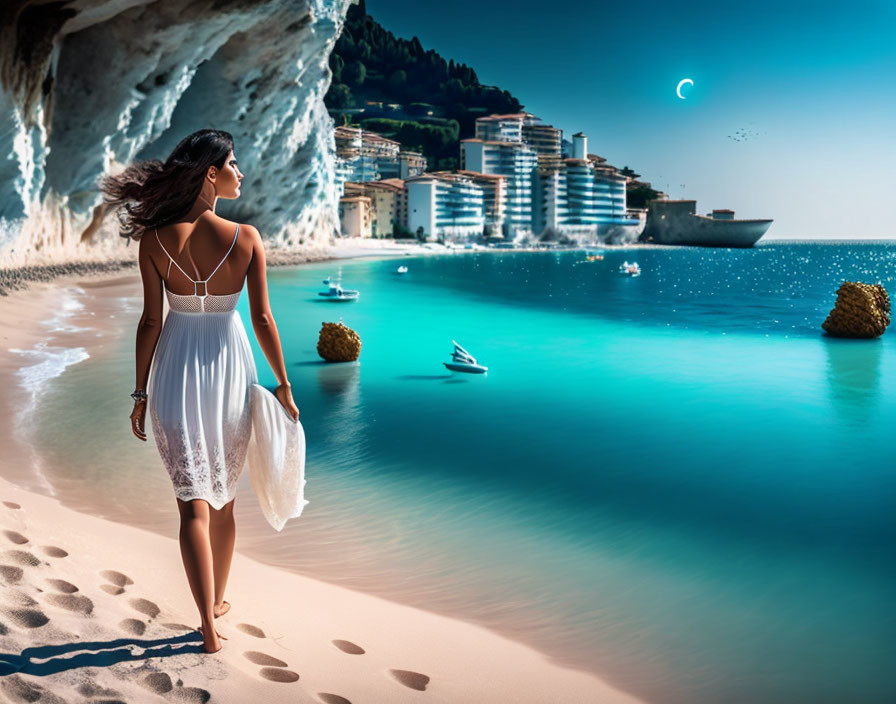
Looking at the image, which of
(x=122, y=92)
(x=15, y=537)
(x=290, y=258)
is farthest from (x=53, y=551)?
(x=290, y=258)

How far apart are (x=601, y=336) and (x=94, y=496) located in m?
16.9

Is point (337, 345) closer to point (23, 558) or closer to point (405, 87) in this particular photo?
point (23, 558)

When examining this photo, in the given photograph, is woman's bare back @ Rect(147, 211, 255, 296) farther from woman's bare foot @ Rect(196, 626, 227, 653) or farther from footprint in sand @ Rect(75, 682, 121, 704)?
footprint in sand @ Rect(75, 682, 121, 704)

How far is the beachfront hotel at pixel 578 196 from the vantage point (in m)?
101

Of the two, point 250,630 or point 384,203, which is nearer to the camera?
point 250,630

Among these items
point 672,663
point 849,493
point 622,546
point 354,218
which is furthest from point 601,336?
point 354,218

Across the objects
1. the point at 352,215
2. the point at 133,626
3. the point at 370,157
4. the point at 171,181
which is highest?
the point at 370,157

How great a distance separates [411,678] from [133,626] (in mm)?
1185

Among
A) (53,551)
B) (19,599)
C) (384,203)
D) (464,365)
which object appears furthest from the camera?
(384,203)

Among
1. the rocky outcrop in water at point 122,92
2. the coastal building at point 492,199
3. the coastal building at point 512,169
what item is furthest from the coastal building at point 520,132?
the rocky outcrop in water at point 122,92

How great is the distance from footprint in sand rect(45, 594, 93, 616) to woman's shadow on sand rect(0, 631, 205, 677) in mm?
288

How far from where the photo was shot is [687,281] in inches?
1937

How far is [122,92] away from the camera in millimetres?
25984

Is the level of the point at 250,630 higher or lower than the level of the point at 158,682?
lower
